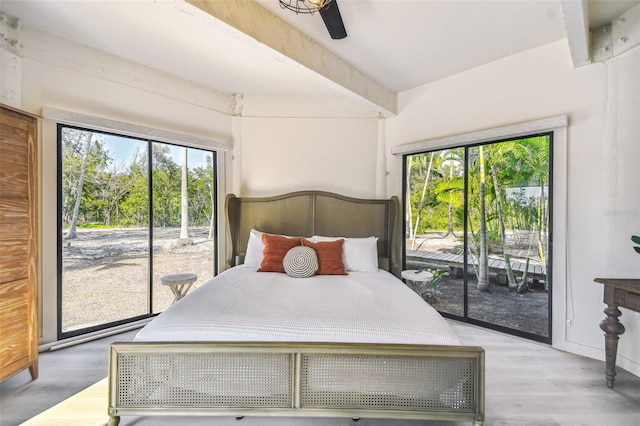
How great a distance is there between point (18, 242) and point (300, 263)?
2096mm

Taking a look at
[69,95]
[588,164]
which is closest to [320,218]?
[588,164]

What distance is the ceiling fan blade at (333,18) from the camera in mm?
1750

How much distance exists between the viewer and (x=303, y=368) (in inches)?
59.1

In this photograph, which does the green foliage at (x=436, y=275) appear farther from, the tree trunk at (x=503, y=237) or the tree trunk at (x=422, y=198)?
the tree trunk at (x=503, y=237)

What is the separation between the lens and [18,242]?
1910 millimetres

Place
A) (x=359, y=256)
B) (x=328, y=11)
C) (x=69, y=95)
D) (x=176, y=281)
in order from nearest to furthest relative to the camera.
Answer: (x=328, y=11), (x=69, y=95), (x=176, y=281), (x=359, y=256)

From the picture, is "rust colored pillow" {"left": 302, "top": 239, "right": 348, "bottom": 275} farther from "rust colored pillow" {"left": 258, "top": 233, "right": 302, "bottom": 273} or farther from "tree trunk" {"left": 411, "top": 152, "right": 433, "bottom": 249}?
"tree trunk" {"left": 411, "top": 152, "right": 433, "bottom": 249}

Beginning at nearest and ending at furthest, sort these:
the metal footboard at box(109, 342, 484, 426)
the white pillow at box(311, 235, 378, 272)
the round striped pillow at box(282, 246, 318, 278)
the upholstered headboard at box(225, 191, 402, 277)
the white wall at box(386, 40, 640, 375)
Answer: the metal footboard at box(109, 342, 484, 426) → the white wall at box(386, 40, 640, 375) → the round striped pillow at box(282, 246, 318, 278) → the white pillow at box(311, 235, 378, 272) → the upholstered headboard at box(225, 191, 402, 277)

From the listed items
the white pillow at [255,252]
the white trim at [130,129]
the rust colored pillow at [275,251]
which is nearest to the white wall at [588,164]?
the rust colored pillow at [275,251]

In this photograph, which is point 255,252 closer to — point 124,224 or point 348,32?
point 124,224

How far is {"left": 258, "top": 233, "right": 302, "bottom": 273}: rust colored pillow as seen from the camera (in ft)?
9.19

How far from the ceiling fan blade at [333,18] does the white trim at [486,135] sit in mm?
1723

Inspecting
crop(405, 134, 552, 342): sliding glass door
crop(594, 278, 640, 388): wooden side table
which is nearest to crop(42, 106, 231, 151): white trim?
crop(405, 134, 552, 342): sliding glass door

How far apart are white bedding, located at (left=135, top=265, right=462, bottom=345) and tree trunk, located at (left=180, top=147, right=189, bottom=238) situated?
5.05ft
